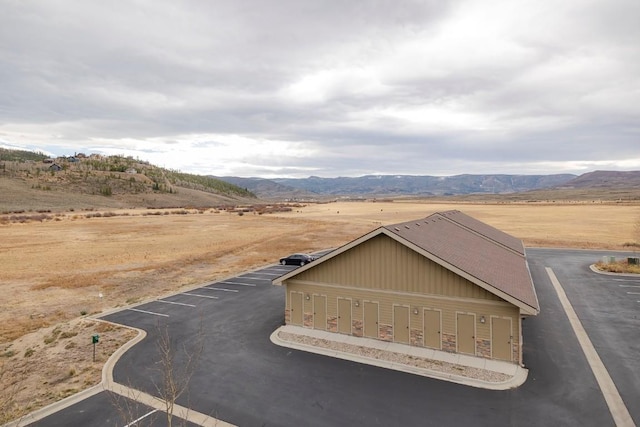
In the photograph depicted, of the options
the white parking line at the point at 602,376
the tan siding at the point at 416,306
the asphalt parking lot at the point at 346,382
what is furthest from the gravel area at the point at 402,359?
the white parking line at the point at 602,376

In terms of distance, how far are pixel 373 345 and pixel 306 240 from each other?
44.0 meters

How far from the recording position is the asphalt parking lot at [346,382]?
1489cm

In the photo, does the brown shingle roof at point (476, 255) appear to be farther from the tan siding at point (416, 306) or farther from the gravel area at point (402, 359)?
the gravel area at point (402, 359)

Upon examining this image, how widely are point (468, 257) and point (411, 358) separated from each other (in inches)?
288

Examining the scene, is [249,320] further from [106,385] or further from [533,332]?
[533,332]

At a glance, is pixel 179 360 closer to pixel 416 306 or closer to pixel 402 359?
pixel 402 359

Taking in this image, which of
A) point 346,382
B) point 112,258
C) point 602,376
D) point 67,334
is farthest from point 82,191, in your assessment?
point 602,376

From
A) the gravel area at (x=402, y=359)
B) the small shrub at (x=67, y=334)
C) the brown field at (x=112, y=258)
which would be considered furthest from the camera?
the brown field at (x=112, y=258)

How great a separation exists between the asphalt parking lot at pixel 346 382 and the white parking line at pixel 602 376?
0.25 metres

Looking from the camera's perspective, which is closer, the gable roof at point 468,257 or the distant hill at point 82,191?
the gable roof at point 468,257

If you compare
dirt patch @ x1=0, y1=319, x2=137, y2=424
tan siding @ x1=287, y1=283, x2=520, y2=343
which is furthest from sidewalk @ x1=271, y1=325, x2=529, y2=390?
dirt patch @ x1=0, y1=319, x2=137, y2=424

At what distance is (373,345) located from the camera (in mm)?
21094

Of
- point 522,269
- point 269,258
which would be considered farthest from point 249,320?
point 269,258

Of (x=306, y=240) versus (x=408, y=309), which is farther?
(x=306, y=240)
